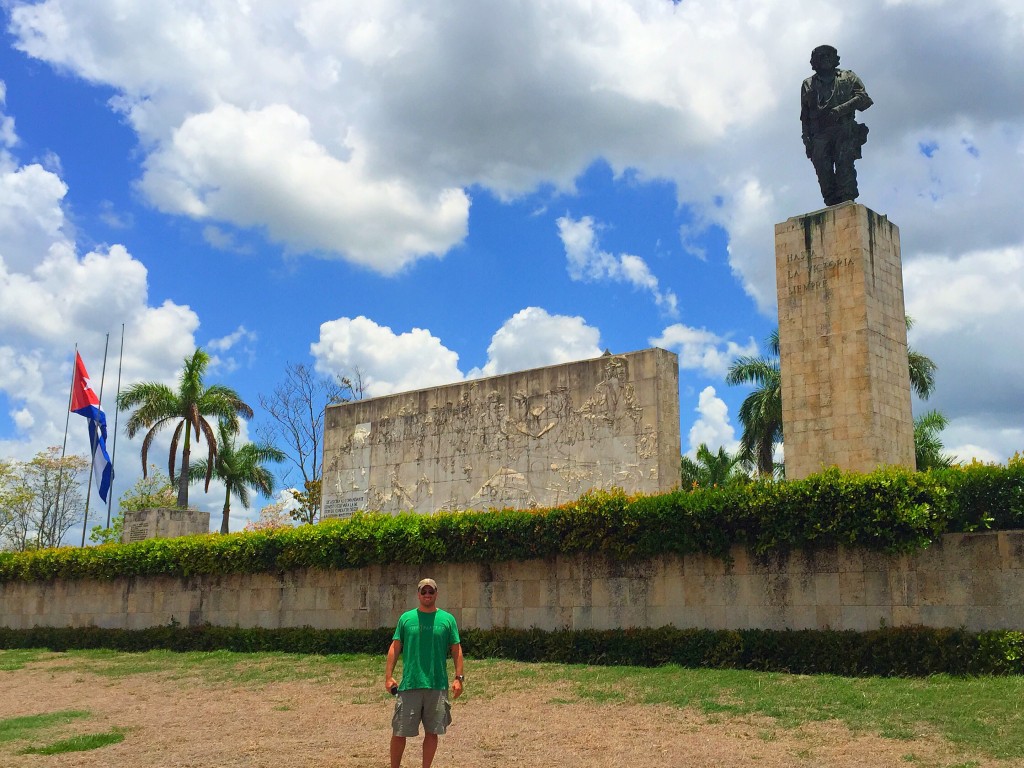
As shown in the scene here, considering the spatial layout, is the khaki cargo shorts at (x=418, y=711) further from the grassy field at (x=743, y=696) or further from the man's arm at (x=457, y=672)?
the grassy field at (x=743, y=696)

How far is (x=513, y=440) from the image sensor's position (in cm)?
1966

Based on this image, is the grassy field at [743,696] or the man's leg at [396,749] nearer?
the man's leg at [396,749]

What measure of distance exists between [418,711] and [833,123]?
12913 millimetres

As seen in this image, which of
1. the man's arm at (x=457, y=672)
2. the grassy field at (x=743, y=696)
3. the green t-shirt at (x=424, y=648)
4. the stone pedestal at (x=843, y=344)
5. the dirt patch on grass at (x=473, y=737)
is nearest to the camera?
the man's arm at (x=457, y=672)

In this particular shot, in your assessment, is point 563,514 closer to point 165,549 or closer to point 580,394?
point 580,394

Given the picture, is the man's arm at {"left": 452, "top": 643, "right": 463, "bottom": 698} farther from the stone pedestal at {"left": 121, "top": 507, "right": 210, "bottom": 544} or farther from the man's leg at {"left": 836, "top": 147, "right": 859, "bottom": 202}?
the stone pedestal at {"left": 121, "top": 507, "right": 210, "bottom": 544}

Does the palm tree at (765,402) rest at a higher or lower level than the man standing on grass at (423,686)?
higher

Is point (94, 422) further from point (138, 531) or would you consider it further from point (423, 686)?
point (423, 686)

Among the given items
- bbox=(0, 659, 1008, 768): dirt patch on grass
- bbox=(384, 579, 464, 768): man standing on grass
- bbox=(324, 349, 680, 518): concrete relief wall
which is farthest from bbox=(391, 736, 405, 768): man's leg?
bbox=(324, 349, 680, 518): concrete relief wall

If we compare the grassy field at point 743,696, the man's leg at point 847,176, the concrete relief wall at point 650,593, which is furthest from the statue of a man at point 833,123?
the grassy field at point 743,696

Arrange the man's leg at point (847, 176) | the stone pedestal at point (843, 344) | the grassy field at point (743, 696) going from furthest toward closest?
the man's leg at point (847, 176) → the stone pedestal at point (843, 344) → the grassy field at point (743, 696)

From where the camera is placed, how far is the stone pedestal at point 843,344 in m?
15.1

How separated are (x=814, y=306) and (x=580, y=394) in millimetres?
4858

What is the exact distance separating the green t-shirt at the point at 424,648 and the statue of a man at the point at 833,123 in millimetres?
11798
